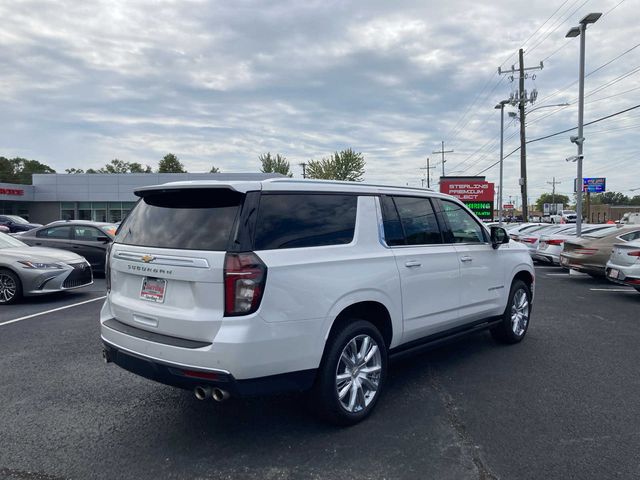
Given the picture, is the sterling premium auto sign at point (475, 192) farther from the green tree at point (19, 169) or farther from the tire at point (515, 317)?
the green tree at point (19, 169)

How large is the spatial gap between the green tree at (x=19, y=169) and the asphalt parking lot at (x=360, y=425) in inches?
3755

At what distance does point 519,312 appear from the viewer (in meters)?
6.03

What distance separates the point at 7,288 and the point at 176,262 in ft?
23.4

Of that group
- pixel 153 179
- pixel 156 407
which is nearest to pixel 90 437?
pixel 156 407

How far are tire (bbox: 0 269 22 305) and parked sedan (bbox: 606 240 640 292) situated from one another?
1143 cm

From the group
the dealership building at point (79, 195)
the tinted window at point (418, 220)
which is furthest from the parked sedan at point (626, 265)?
the dealership building at point (79, 195)

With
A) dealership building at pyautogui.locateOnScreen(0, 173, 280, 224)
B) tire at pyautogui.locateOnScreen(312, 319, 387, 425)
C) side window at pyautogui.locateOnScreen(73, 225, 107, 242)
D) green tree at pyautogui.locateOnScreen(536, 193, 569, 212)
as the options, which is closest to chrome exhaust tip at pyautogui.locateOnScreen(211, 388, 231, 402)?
tire at pyautogui.locateOnScreen(312, 319, 387, 425)

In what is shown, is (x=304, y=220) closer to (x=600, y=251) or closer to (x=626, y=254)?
(x=626, y=254)

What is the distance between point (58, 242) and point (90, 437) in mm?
10099

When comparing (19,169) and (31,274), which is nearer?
(31,274)

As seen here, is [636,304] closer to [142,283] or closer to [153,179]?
[142,283]

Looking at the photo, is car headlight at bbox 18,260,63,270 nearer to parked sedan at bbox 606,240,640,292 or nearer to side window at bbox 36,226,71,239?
side window at bbox 36,226,71,239

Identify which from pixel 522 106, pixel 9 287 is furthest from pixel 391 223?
pixel 522 106

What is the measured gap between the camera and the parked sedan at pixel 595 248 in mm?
11461
